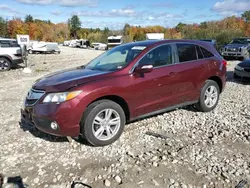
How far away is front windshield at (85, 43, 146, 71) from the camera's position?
4.68m

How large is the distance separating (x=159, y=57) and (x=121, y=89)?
1154mm

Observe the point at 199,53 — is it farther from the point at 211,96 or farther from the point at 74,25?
the point at 74,25

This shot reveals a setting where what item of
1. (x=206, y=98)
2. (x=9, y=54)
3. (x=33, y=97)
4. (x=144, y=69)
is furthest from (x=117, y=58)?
(x=9, y=54)

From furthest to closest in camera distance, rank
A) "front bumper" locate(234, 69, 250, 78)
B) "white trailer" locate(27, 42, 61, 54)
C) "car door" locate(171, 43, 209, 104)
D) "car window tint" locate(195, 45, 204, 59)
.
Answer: "white trailer" locate(27, 42, 61, 54)
"front bumper" locate(234, 69, 250, 78)
"car window tint" locate(195, 45, 204, 59)
"car door" locate(171, 43, 209, 104)

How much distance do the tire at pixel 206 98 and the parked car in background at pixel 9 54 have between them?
1151 centimetres

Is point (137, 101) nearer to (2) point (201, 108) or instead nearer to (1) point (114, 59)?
(1) point (114, 59)

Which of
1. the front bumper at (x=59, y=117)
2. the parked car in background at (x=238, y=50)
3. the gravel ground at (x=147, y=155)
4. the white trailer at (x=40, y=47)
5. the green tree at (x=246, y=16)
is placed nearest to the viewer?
the gravel ground at (x=147, y=155)

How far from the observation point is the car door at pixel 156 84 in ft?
14.7

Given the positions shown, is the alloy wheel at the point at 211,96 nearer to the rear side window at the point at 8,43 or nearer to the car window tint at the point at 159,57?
the car window tint at the point at 159,57

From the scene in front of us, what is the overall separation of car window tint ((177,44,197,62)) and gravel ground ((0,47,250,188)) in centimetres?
124

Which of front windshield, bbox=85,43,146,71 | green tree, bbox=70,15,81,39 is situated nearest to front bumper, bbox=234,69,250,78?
front windshield, bbox=85,43,146,71

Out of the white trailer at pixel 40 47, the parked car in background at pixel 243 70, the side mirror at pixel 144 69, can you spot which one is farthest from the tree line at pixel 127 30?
the side mirror at pixel 144 69

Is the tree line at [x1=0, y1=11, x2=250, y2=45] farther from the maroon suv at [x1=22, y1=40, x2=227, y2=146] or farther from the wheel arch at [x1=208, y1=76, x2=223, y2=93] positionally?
the maroon suv at [x1=22, y1=40, x2=227, y2=146]

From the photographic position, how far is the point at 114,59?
512 centimetres
